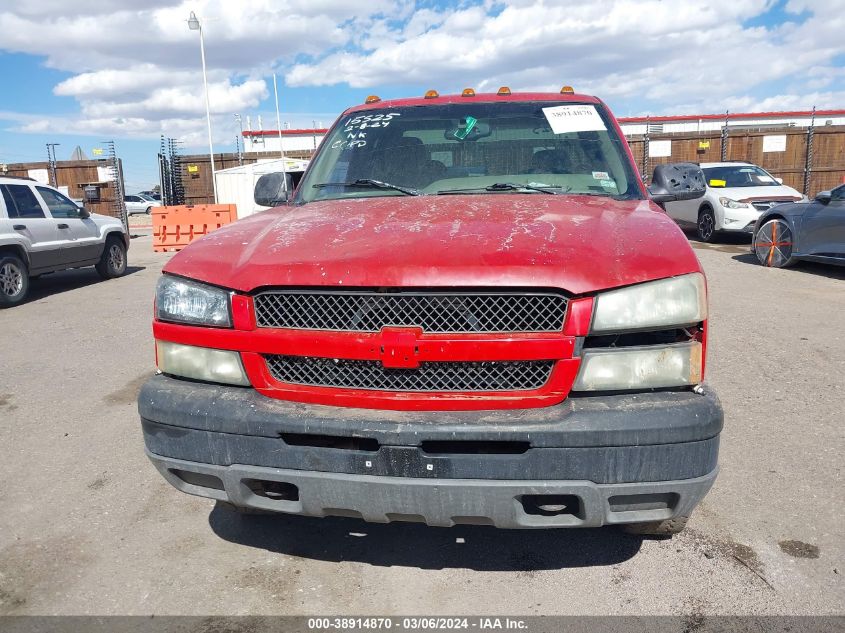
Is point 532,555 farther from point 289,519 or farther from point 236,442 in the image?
point 236,442

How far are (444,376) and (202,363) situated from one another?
887mm

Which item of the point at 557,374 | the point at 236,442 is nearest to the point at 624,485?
the point at 557,374

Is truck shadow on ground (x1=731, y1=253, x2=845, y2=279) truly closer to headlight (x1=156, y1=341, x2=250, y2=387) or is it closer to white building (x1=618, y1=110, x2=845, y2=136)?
headlight (x1=156, y1=341, x2=250, y2=387)

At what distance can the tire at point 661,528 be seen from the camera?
8.89ft

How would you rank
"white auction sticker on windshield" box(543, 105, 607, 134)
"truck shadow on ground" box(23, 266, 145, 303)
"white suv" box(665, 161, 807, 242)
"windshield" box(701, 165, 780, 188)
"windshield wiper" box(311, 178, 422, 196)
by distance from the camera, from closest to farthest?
"windshield wiper" box(311, 178, 422, 196) → "white auction sticker on windshield" box(543, 105, 607, 134) → "truck shadow on ground" box(23, 266, 145, 303) → "white suv" box(665, 161, 807, 242) → "windshield" box(701, 165, 780, 188)

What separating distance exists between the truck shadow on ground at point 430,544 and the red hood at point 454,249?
128 cm

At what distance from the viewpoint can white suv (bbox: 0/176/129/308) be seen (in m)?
9.33

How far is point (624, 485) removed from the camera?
213cm

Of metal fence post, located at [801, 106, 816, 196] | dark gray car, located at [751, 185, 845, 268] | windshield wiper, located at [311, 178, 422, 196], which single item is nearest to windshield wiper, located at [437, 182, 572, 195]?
windshield wiper, located at [311, 178, 422, 196]

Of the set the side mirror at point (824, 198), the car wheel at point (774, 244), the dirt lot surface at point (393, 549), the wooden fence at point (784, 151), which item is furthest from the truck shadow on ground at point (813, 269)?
the wooden fence at point (784, 151)

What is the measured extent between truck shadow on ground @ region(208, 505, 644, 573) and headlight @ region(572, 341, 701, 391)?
97cm

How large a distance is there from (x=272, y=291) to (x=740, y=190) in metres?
13.9

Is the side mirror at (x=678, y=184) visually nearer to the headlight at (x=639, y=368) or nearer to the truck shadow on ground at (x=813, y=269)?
the headlight at (x=639, y=368)

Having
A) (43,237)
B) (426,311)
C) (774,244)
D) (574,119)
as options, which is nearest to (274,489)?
(426,311)
